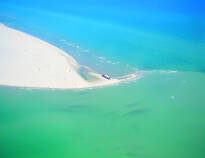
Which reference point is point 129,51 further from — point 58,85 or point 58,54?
point 58,85

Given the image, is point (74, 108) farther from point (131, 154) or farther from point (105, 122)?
point (131, 154)

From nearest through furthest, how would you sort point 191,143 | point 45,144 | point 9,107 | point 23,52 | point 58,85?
point 45,144 < point 191,143 < point 9,107 < point 58,85 < point 23,52

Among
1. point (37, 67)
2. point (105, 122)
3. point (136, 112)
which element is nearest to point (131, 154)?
point (105, 122)

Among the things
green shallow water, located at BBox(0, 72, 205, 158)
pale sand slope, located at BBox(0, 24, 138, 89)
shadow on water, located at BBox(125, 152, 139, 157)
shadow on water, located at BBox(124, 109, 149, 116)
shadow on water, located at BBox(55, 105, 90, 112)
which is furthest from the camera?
pale sand slope, located at BBox(0, 24, 138, 89)

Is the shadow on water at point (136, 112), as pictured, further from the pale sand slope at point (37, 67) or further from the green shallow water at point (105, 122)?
the pale sand slope at point (37, 67)

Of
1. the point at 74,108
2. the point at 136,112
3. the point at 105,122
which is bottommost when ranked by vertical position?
the point at 105,122

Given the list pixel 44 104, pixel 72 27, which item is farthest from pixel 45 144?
pixel 72 27

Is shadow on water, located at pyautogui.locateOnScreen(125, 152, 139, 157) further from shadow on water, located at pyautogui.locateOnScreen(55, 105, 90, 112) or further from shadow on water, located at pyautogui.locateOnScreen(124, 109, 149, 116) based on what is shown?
shadow on water, located at pyautogui.locateOnScreen(55, 105, 90, 112)
